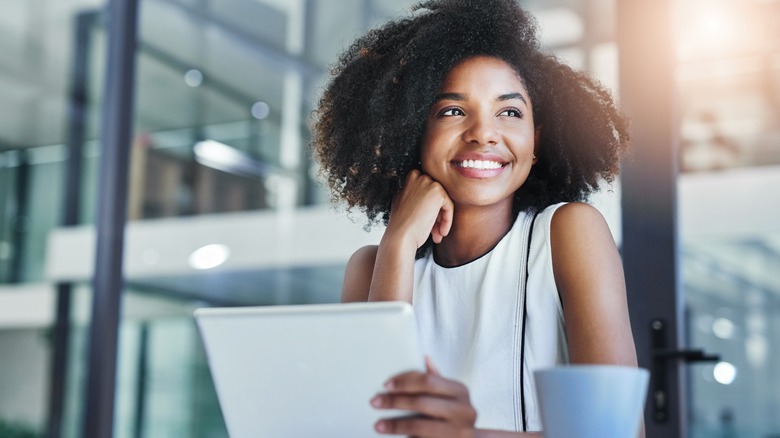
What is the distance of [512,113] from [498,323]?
30 cm

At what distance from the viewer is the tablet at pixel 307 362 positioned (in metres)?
0.77

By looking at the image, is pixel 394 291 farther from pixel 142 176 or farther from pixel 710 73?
pixel 142 176

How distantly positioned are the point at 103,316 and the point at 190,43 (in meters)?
1.08

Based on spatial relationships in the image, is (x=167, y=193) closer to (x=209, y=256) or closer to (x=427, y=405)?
(x=209, y=256)

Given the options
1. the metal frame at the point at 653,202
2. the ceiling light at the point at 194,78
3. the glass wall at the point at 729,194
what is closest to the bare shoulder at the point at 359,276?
the metal frame at the point at 653,202

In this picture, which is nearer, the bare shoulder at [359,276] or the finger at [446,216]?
the finger at [446,216]

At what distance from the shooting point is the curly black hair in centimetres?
137

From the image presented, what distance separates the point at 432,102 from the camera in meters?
1.35

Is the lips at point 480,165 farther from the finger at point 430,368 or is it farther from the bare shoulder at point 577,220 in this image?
the finger at point 430,368

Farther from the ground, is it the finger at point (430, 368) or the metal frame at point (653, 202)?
the metal frame at point (653, 202)

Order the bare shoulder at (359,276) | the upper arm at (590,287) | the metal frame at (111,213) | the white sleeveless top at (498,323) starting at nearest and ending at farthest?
the upper arm at (590,287) → the white sleeveless top at (498,323) → the bare shoulder at (359,276) → the metal frame at (111,213)

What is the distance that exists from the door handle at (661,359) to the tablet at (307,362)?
157cm

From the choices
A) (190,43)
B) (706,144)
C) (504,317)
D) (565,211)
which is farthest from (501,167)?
(190,43)

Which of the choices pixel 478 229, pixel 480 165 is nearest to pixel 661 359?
pixel 478 229
